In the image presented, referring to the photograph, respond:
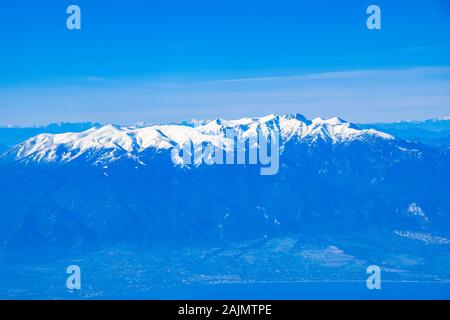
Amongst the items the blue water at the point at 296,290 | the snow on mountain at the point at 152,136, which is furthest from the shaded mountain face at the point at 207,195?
the blue water at the point at 296,290

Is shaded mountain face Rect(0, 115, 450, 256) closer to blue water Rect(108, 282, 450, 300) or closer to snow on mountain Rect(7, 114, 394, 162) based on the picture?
Result: snow on mountain Rect(7, 114, 394, 162)

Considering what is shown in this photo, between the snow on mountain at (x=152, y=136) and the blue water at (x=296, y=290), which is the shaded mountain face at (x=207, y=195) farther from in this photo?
the blue water at (x=296, y=290)

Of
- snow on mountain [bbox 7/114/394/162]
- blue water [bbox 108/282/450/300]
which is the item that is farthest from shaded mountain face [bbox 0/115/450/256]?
blue water [bbox 108/282/450/300]

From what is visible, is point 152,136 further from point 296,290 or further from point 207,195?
point 296,290

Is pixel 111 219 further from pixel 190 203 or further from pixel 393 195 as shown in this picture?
pixel 393 195
